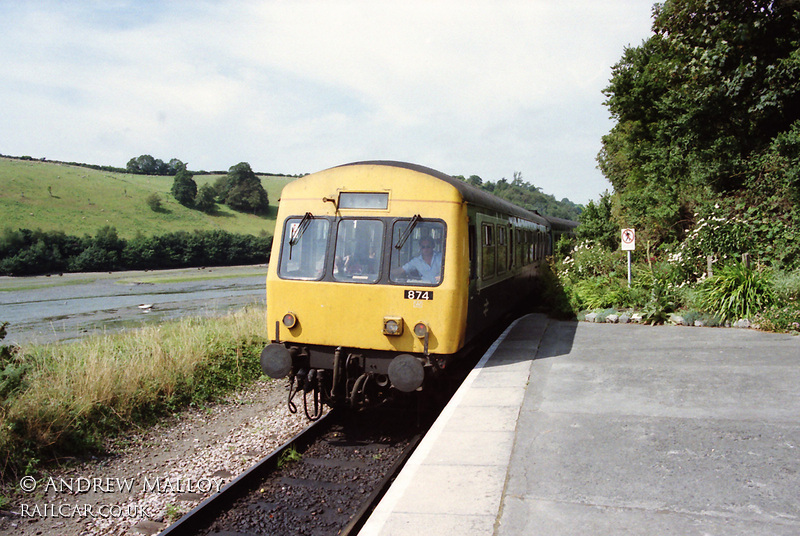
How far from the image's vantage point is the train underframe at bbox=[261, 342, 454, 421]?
6238 millimetres

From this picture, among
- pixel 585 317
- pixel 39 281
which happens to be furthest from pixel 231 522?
pixel 39 281

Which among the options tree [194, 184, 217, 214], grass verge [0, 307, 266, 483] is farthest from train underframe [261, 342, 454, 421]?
tree [194, 184, 217, 214]

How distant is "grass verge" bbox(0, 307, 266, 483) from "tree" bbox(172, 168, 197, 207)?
86.3 meters

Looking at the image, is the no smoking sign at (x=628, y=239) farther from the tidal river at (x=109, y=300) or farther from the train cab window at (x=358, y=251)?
the tidal river at (x=109, y=300)

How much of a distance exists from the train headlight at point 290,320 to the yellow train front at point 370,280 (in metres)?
0.01

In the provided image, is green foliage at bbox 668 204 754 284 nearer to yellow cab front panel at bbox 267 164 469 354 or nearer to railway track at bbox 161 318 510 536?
railway track at bbox 161 318 510 536

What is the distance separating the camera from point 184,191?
9200 centimetres

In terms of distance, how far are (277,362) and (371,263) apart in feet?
5.28

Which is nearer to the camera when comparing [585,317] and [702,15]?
[585,317]

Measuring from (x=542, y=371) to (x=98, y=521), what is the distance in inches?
204

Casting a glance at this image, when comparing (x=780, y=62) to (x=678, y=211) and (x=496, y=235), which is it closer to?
(x=678, y=211)

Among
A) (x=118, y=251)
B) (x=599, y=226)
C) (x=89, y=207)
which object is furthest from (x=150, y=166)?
(x=599, y=226)

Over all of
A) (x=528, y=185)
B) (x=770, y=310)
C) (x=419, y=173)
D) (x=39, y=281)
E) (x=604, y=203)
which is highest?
(x=528, y=185)

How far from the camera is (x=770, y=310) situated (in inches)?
389
